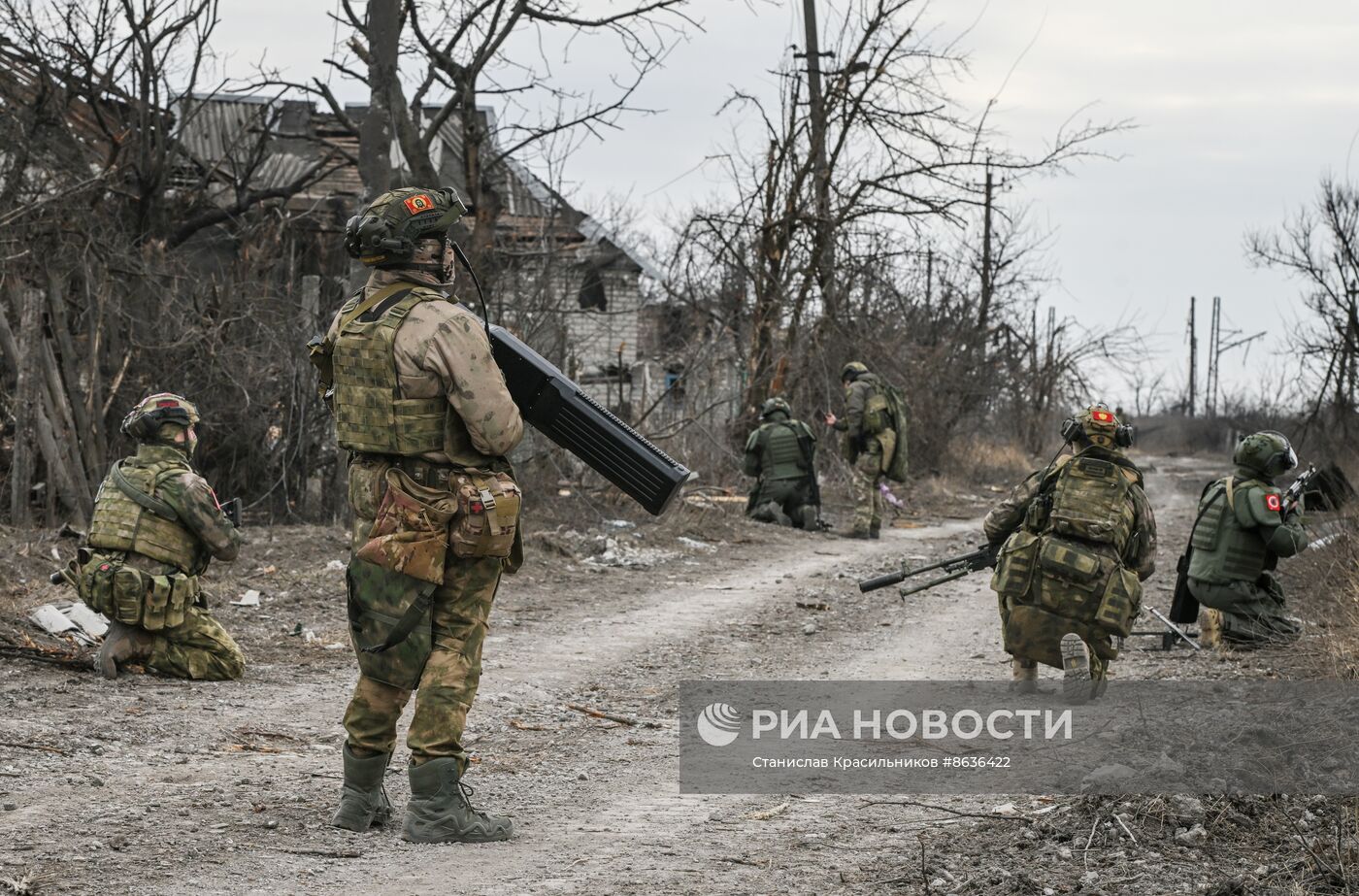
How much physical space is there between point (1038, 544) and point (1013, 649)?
0.53 meters

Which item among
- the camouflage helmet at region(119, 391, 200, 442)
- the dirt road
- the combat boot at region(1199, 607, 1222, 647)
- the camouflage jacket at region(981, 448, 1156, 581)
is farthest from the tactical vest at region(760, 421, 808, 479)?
the camouflage helmet at region(119, 391, 200, 442)

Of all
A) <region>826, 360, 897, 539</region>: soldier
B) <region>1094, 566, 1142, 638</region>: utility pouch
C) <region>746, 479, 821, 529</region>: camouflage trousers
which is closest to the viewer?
<region>1094, 566, 1142, 638</region>: utility pouch

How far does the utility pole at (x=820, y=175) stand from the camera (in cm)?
1973

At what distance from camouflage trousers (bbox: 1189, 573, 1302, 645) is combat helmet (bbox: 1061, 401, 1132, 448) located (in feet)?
8.06

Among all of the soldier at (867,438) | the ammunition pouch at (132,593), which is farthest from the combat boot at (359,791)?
the soldier at (867,438)

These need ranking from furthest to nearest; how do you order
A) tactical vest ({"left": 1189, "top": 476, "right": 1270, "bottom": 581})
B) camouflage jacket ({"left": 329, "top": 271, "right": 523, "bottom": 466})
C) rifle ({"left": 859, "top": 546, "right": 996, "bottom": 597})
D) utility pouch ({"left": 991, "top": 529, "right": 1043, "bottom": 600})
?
tactical vest ({"left": 1189, "top": 476, "right": 1270, "bottom": 581})
rifle ({"left": 859, "top": 546, "right": 996, "bottom": 597})
utility pouch ({"left": 991, "top": 529, "right": 1043, "bottom": 600})
camouflage jacket ({"left": 329, "top": 271, "right": 523, "bottom": 466})

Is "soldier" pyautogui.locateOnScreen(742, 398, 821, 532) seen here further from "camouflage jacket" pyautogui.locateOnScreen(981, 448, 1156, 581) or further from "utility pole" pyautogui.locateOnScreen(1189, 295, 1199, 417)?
"utility pole" pyautogui.locateOnScreen(1189, 295, 1199, 417)

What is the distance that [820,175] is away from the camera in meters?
19.8

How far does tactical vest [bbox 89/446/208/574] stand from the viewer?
7047mm

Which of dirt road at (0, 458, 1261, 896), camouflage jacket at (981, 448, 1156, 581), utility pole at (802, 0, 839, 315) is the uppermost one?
utility pole at (802, 0, 839, 315)

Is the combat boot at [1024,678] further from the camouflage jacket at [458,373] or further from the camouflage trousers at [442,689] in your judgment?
the camouflage jacket at [458,373]

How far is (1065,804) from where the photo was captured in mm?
4656

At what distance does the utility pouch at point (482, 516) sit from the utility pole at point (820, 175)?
51.4ft

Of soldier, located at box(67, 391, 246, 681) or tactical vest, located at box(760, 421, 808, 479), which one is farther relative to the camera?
tactical vest, located at box(760, 421, 808, 479)
